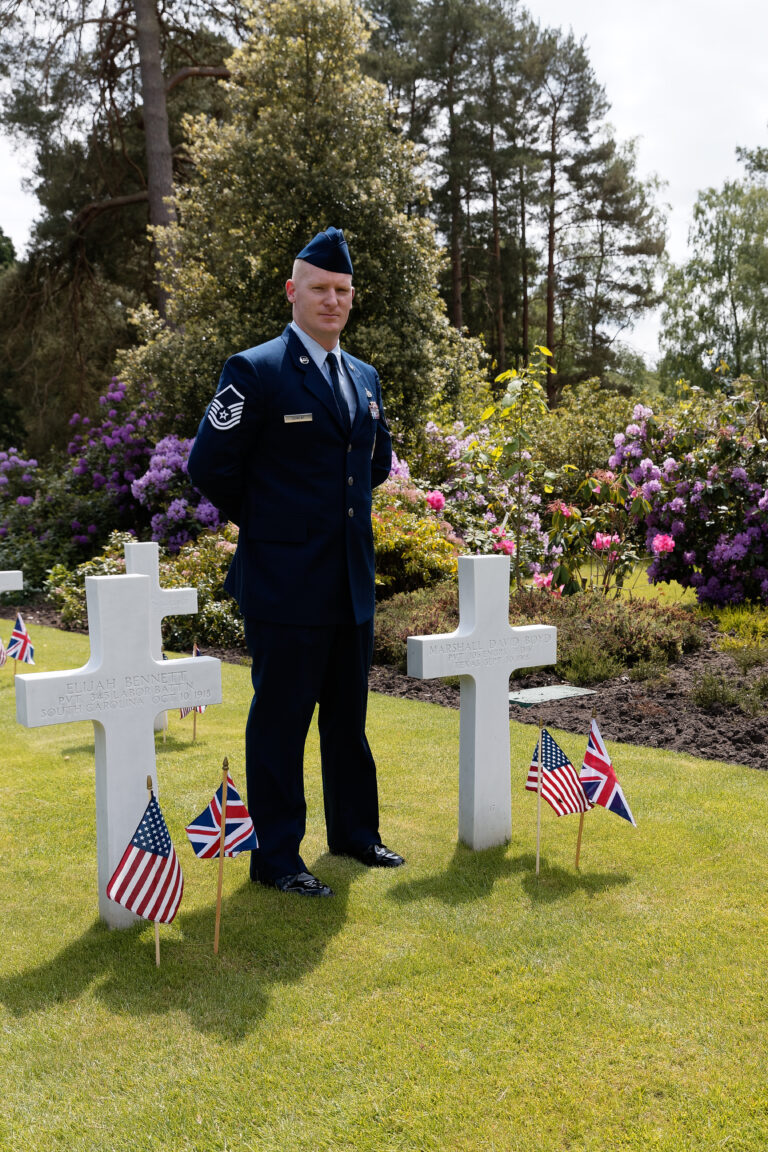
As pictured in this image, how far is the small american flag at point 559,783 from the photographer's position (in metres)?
3.34

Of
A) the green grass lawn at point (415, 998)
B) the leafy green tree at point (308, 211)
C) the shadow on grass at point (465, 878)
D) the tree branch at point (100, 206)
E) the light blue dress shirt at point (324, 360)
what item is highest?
the tree branch at point (100, 206)

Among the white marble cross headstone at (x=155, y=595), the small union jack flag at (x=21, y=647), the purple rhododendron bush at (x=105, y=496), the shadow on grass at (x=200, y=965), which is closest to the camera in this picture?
the shadow on grass at (x=200, y=965)

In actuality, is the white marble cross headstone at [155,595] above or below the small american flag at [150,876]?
above

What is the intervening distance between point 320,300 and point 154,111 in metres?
14.7

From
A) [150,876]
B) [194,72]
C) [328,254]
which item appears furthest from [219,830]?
[194,72]

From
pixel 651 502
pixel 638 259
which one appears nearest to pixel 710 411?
pixel 651 502

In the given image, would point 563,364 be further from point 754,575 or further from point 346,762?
point 346,762

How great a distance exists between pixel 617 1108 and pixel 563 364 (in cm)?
3038

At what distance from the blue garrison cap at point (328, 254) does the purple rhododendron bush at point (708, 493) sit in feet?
18.2

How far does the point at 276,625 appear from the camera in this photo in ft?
10.6

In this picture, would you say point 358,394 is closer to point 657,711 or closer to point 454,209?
point 657,711

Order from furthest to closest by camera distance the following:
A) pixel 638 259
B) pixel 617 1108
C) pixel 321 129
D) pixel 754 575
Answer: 1. pixel 638 259
2. pixel 321 129
3. pixel 754 575
4. pixel 617 1108

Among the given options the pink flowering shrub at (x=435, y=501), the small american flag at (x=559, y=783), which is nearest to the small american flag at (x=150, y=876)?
the small american flag at (x=559, y=783)

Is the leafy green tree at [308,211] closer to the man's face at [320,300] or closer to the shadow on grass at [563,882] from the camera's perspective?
the man's face at [320,300]
